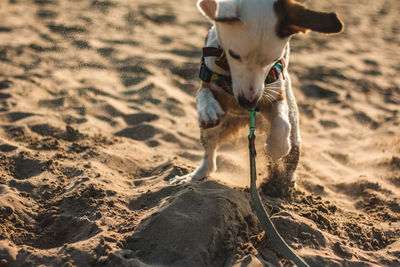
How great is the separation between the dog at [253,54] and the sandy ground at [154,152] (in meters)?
0.68

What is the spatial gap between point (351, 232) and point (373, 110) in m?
3.85

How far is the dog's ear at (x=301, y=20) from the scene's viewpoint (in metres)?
2.54

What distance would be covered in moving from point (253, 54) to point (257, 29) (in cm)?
16

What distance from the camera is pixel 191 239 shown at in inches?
107

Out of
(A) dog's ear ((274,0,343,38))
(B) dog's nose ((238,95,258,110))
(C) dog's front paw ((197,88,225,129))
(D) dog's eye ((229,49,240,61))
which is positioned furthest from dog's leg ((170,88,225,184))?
(A) dog's ear ((274,0,343,38))

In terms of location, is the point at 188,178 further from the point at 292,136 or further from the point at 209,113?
the point at 292,136

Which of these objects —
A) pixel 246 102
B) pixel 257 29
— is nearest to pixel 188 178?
pixel 246 102

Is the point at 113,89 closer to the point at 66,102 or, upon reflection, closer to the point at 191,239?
the point at 66,102

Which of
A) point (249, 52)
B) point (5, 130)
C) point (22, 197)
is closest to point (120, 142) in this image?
point (5, 130)

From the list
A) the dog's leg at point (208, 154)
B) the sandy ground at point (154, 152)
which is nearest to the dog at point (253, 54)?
the dog's leg at point (208, 154)

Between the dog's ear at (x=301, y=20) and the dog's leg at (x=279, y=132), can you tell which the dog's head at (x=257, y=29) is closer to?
the dog's ear at (x=301, y=20)

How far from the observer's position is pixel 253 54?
2.70m

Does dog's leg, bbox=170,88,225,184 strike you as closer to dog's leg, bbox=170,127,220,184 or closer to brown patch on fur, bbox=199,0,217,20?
dog's leg, bbox=170,127,220,184

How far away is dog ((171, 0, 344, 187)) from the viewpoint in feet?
8.75
